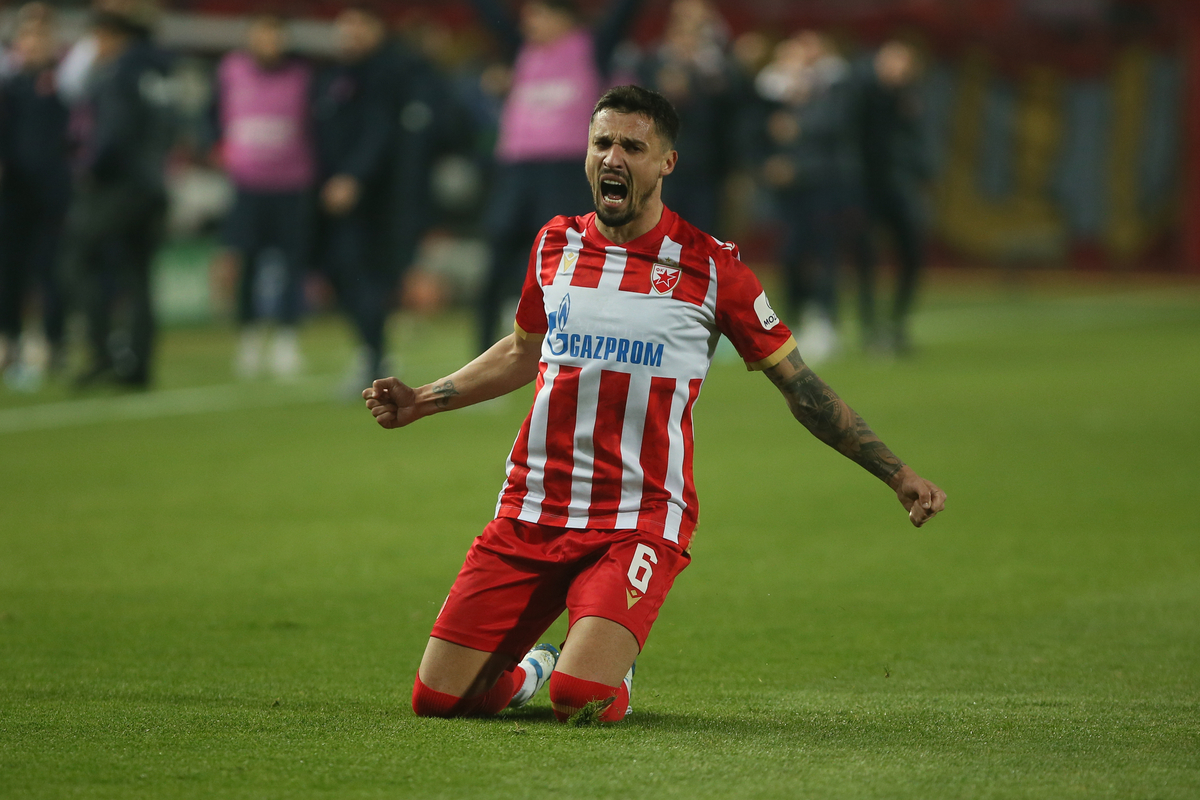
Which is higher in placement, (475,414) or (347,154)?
(347,154)

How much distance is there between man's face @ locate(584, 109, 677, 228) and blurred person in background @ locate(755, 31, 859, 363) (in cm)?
946

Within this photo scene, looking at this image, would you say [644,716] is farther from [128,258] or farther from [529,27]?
[128,258]

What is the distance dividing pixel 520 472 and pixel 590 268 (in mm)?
552

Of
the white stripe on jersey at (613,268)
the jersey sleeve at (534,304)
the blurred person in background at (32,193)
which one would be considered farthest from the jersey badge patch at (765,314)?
the blurred person in background at (32,193)

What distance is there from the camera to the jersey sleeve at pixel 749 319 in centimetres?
416

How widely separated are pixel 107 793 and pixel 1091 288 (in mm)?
22489

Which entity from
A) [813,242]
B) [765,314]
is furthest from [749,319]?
[813,242]

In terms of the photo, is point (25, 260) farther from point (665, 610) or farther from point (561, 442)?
point (561, 442)

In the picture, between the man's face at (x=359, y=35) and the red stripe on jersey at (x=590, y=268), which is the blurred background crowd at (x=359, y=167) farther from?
the red stripe on jersey at (x=590, y=268)

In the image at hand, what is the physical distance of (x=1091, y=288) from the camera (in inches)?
951

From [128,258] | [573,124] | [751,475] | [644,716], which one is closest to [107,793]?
[644,716]

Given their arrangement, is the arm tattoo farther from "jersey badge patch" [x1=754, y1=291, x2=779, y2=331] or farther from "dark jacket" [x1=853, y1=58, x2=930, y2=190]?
"dark jacket" [x1=853, y1=58, x2=930, y2=190]

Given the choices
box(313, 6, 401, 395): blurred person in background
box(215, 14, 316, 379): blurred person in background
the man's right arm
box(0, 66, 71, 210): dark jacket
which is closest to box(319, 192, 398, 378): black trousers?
box(313, 6, 401, 395): blurred person in background

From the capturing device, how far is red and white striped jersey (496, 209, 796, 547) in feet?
13.8
